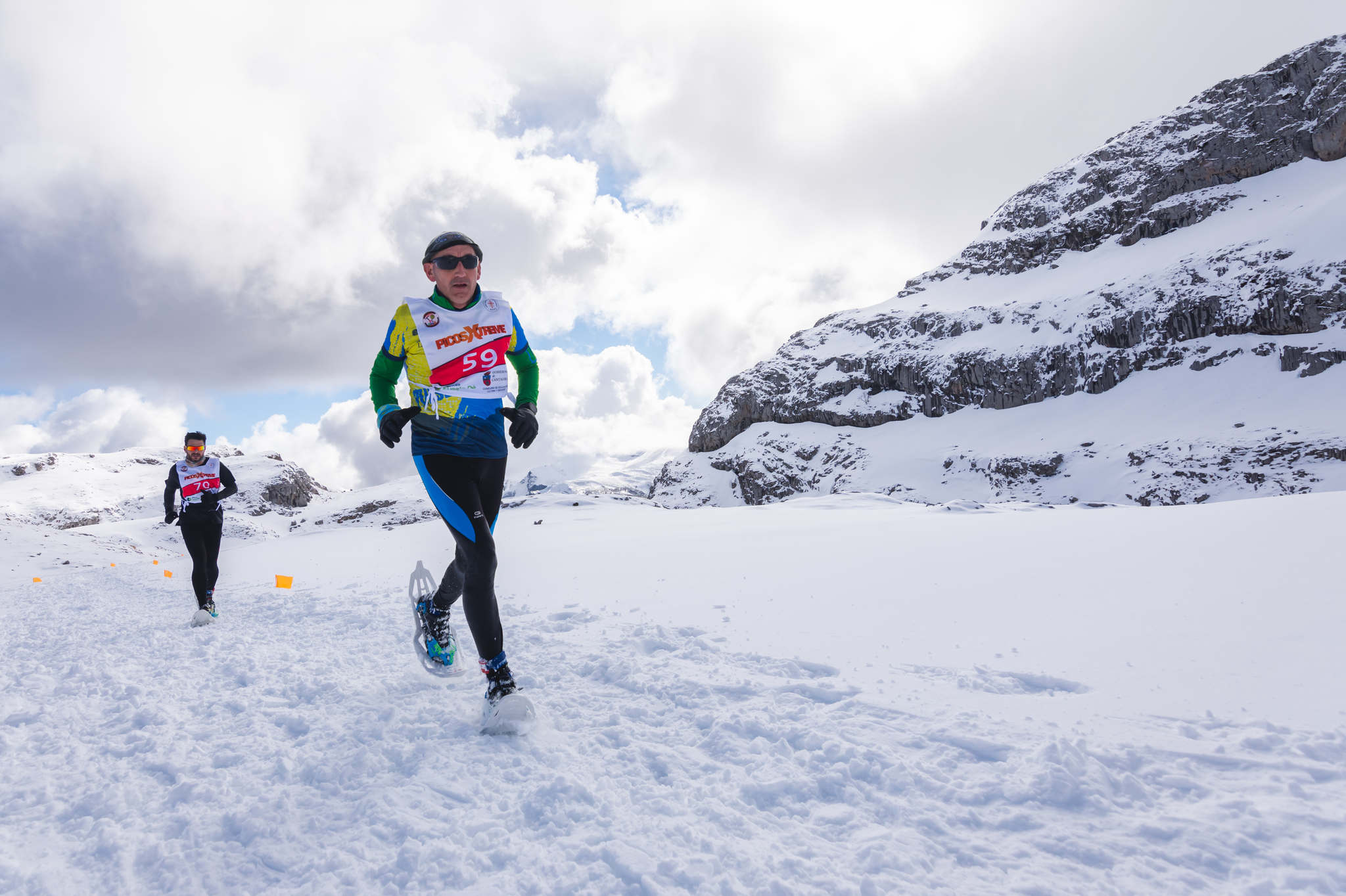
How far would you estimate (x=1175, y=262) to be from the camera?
72250mm

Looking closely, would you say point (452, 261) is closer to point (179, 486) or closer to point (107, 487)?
point (179, 486)

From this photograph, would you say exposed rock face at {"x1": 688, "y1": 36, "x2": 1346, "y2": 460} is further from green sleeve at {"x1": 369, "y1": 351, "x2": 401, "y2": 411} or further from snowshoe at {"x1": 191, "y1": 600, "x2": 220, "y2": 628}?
green sleeve at {"x1": 369, "y1": 351, "x2": 401, "y2": 411}

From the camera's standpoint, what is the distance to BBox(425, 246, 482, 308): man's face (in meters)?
3.50

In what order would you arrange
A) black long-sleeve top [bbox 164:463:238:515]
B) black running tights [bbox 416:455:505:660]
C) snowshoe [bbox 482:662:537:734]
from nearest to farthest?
snowshoe [bbox 482:662:537:734] → black running tights [bbox 416:455:505:660] → black long-sleeve top [bbox 164:463:238:515]

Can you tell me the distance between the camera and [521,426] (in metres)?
3.53

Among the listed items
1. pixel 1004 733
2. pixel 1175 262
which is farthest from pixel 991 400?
pixel 1004 733

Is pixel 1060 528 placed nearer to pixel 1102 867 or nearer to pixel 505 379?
pixel 1102 867

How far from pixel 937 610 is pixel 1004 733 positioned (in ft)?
5.95

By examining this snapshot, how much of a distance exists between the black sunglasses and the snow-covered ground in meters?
2.60

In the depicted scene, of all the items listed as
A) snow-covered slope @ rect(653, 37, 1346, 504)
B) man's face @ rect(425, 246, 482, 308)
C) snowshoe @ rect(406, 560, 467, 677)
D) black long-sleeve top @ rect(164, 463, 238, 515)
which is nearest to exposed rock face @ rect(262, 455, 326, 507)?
snow-covered slope @ rect(653, 37, 1346, 504)

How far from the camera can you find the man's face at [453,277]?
11.5 feet

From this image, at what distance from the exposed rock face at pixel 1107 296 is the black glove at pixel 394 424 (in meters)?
78.8

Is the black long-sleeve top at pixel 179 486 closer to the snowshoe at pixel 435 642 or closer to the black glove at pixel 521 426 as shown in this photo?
the snowshoe at pixel 435 642

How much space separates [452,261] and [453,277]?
0.10 meters
